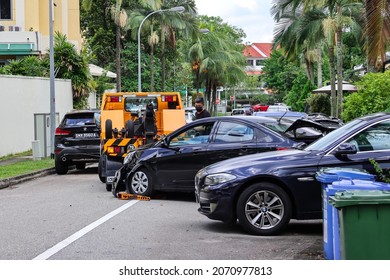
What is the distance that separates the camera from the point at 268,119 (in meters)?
12.9

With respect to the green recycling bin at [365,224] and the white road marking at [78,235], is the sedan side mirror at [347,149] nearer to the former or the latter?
the green recycling bin at [365,224]

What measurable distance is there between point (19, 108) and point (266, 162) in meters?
18.8

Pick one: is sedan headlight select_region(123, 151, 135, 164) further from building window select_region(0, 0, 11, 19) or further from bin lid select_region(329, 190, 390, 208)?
building window select_region(0, 0, 11, 19)

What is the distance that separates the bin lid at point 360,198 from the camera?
240 inches

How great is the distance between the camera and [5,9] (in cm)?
3688

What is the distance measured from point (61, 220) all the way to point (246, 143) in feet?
11.4

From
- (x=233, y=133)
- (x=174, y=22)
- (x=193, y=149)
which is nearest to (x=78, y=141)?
(x=193, y=149)

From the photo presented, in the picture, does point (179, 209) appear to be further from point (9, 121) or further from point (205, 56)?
point (205, 56)

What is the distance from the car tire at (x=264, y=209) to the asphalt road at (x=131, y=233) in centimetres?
16

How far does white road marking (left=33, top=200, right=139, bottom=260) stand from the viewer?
26.6ft

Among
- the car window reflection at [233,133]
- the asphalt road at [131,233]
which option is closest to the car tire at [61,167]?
the asphalt road at [131,233]

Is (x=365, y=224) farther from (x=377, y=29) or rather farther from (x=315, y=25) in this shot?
(x=315, y=25)

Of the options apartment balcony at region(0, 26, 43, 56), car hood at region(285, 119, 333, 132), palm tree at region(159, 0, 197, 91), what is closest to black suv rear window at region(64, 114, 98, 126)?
car hood at region(285, 119, 333, 132)

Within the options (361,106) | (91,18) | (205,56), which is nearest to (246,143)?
(361,106)
